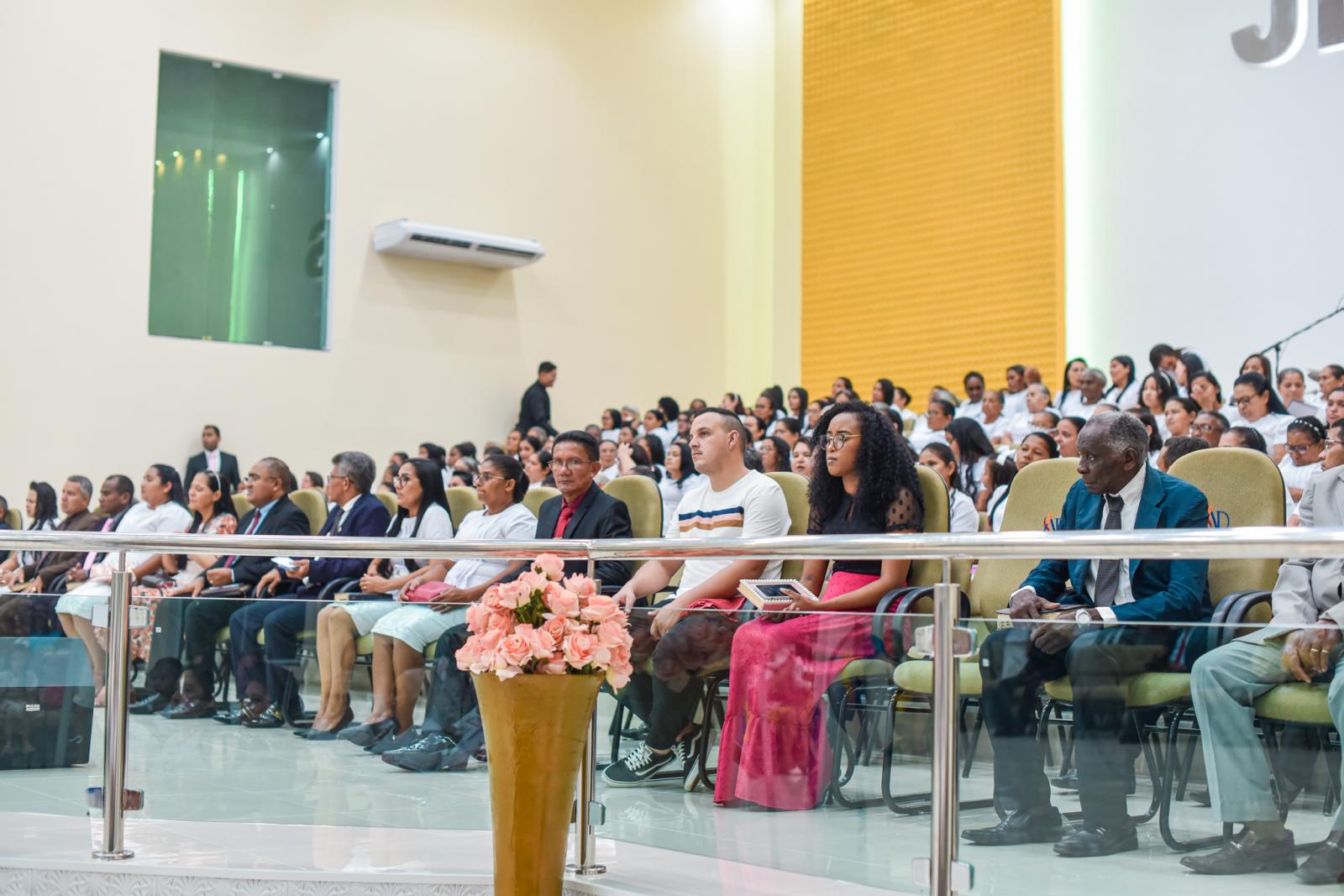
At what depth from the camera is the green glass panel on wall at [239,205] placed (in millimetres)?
11789

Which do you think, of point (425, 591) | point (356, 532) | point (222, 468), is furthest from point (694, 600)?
point (222, 468)

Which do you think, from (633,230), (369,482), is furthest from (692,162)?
(369,482)

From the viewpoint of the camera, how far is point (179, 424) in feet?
38.2

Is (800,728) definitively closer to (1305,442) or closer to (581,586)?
(581,586)

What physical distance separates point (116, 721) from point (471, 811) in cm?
85

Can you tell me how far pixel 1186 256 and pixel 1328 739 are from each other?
32.5ft

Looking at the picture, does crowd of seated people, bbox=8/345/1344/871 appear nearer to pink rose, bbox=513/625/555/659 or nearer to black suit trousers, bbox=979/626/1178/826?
black suit trousers, bbox=979/626/1178/826

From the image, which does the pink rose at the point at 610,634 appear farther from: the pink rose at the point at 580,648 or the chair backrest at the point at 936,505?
the chair backrest at the point at 936,505

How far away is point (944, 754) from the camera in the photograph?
2418 millimetres

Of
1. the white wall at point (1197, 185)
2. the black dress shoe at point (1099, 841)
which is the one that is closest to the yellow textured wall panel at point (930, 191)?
the white wall at point (1197, 185)

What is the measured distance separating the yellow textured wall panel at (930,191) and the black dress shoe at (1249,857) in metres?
10.1

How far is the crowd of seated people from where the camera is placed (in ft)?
7.74

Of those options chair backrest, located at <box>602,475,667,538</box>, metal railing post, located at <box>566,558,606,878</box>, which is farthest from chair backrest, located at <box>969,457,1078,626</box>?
metal railing post, located at <box>566,558,606,878</box>

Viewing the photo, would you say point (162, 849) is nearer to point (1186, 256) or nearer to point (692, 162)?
point (1186, 256)
